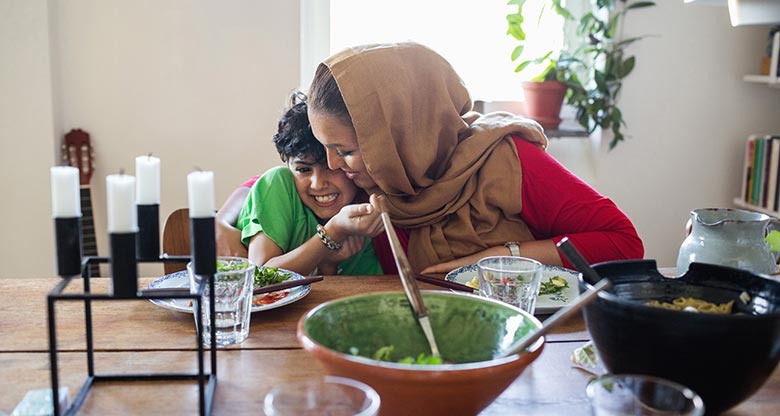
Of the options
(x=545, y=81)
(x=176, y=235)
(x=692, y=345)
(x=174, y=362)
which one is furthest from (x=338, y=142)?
(x=545, y=81)

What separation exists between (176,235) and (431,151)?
70cm

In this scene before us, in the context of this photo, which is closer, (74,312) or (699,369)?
(699,369)

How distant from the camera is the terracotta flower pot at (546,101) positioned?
3.02 m

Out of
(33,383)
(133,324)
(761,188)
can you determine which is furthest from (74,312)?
(761,188)

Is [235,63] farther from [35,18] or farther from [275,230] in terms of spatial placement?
[275,230]

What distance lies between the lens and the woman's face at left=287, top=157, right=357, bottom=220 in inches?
73.7

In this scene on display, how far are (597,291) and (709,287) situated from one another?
10.8 inches

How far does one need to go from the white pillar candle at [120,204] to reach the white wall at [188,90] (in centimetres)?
216

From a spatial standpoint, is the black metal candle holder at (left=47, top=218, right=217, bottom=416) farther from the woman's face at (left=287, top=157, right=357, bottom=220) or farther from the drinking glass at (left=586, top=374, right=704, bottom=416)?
the woman's face at (left=287, top=157, right=357, bottom=220)

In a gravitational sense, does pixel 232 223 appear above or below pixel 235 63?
below

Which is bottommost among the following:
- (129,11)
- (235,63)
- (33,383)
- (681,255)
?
(33,383)

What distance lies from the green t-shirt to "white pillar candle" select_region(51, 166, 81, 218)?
967 mm

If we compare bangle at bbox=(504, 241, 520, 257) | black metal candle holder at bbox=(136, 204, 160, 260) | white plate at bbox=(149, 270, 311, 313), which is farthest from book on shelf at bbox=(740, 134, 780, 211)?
black metal candle holder at bbox=(136, 204, 160, 260)

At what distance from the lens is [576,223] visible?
1.75m
